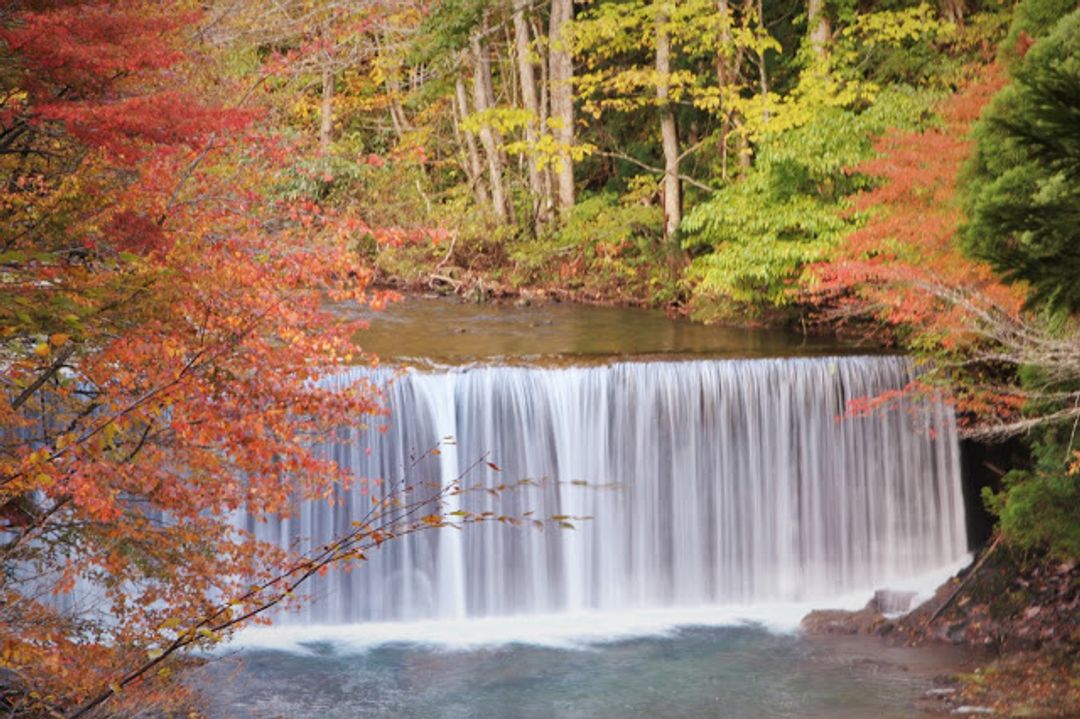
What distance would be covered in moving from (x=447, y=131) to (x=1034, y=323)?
19.7 metres

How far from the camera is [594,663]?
41.5 feet

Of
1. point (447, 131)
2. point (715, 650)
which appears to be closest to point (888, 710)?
point (715, 650)

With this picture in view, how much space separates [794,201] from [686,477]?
15.9 feet

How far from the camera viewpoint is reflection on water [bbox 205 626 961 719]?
11.3m

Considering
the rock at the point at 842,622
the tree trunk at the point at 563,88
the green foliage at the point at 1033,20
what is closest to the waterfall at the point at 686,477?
the rock at the point at 842,622

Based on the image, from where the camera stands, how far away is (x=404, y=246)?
77.0ft

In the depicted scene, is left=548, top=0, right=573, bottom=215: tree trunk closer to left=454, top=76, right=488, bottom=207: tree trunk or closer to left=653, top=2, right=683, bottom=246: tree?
left=653, top=2, right=683, bottom=246: tree

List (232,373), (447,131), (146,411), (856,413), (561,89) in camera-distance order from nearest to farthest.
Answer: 1. (146,411)
2. (232,373)
3. (856,413)
4. (561,89)
5. (447,131)

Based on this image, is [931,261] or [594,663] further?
[931,261]

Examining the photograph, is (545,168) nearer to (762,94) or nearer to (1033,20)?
(762,94)

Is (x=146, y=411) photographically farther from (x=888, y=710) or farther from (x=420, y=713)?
(x=888, y=710)

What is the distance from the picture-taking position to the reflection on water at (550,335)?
1596 cm

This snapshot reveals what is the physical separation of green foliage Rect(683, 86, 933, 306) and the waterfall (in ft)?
8.71

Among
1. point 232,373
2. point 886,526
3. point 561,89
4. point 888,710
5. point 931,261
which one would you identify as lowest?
point 888,710
